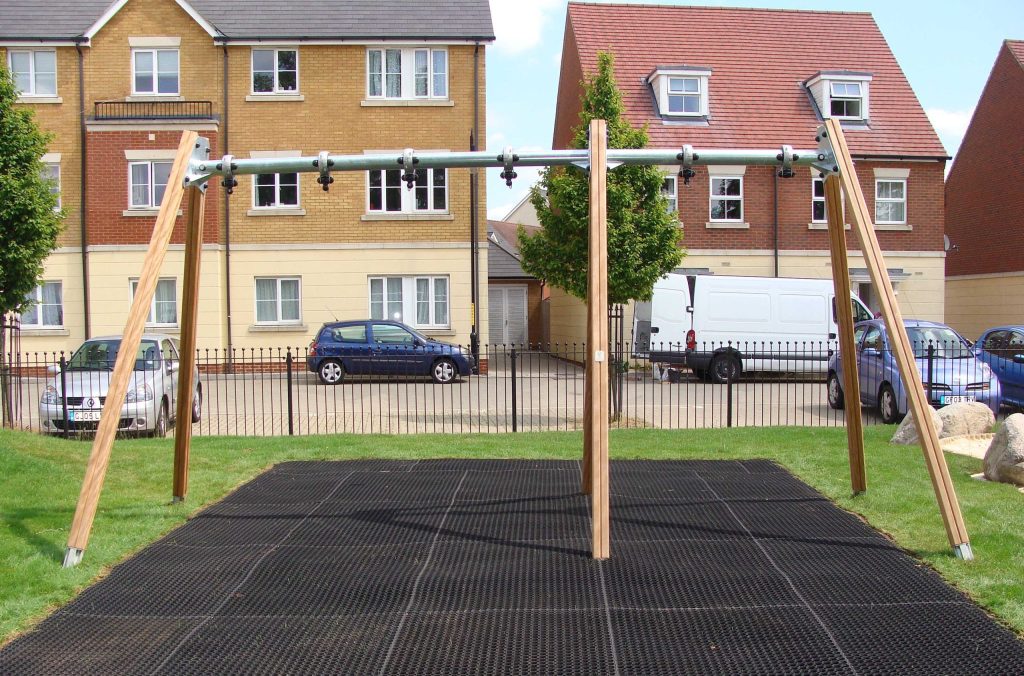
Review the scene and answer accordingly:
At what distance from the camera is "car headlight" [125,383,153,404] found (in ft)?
43.4

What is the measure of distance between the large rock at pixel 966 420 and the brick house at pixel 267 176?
15.3 metres

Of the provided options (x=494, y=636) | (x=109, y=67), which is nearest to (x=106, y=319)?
(x=109, y=67)

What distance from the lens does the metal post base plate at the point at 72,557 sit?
243 inches

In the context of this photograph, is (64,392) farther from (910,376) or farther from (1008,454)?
(1008,454)

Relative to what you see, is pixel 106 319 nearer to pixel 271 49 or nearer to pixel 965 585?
pixel 271 49

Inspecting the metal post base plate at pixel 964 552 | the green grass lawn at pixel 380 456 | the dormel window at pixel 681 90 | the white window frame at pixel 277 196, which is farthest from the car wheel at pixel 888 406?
the white window frame at pixel 277 196

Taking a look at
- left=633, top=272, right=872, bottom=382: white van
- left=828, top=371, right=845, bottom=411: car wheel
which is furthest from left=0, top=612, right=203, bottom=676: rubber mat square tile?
left=633, top=272, right=872, bottom=382: white van

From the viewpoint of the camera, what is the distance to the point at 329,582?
231 inches

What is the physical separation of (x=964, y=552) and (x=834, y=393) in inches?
429

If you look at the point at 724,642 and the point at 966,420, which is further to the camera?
the point at 966,420

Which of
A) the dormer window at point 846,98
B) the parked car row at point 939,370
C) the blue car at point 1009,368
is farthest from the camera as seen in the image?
the dormer window at point 846,98

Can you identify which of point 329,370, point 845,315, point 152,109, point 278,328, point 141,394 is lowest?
point 329,370

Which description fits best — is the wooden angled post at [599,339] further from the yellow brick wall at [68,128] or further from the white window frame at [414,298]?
the yellow brick wall at [68,128]

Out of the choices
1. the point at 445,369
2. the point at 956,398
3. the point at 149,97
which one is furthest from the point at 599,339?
the point at 149,97
